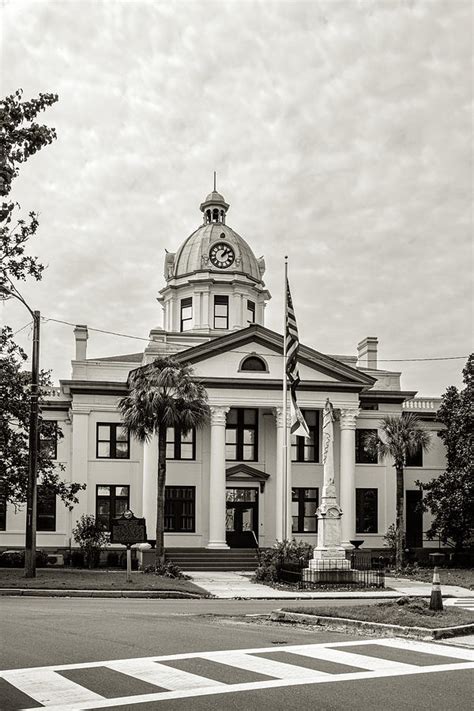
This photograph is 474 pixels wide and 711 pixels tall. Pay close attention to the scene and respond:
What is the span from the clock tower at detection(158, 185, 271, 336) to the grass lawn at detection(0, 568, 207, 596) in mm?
21361

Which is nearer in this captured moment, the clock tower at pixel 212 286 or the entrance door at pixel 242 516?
the entrance door at pixel 242 516

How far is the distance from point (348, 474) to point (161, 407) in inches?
533

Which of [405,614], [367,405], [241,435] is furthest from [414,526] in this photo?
[405,614]

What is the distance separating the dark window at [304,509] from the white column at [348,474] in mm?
2281

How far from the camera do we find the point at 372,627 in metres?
16.5

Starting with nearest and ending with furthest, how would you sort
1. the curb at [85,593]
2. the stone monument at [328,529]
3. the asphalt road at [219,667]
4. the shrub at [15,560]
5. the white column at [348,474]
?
the asphalt road at [219,667] → the curb at [85,593] → the stone monument at [328,529] → the shrub at [15,560] → the white column at [348,474]

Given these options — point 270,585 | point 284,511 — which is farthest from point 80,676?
point 284,511

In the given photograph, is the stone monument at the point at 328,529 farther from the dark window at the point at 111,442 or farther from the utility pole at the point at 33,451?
the dark window at the point at 111,442

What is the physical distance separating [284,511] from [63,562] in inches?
546

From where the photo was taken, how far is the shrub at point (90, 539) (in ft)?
139

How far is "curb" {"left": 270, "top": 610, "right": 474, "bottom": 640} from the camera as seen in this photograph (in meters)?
15.3

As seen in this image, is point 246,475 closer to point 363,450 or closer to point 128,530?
point 363,450

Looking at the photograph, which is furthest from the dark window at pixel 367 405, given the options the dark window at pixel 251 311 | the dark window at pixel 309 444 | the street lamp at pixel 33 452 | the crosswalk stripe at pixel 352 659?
the crosswalk stripe at pixel 352 659

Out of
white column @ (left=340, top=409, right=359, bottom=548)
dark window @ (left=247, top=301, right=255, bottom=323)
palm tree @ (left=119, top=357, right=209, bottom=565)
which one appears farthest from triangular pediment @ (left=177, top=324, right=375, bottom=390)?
dark window @ (left=247, top=301, right=255, bottom=323)
